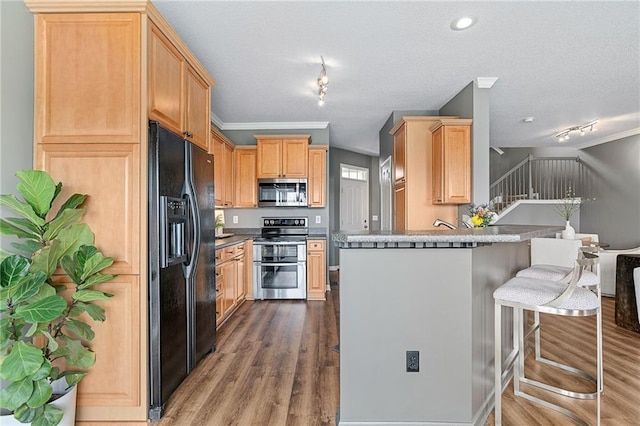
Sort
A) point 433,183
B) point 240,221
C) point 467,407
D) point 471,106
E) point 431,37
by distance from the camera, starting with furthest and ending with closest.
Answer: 1. point 240,221
2. point 433,183
3. point 471,106
4. point 431,37
5. point 467,407

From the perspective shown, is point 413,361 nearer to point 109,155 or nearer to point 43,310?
point 43,310

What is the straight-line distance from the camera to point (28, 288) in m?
1.39

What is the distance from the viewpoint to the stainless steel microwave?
477 cm

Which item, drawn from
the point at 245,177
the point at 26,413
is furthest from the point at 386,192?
the point at 26,413

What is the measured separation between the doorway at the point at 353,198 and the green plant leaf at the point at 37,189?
5821mm

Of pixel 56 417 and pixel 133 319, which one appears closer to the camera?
pixel 56 417

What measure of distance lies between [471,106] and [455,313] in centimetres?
254

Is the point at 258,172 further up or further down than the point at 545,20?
further down

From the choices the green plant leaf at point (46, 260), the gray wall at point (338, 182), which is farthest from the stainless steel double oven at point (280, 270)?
the green plant leaf at point (46, 260)

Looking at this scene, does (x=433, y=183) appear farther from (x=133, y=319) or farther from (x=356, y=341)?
(x=133, y=319)

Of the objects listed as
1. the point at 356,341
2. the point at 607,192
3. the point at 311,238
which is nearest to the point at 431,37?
the point at 356,341

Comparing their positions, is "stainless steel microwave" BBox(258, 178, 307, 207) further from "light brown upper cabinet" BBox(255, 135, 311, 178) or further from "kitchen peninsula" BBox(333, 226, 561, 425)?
"kitchen peninsula" BBox(333, 226, 561, 425)

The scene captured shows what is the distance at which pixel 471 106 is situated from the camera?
11.2 ft

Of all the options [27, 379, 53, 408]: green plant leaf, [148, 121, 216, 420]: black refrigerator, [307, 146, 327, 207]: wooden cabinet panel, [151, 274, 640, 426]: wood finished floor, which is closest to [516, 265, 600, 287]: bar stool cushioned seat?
[151, 274, 640, 426]: wood finished floor
